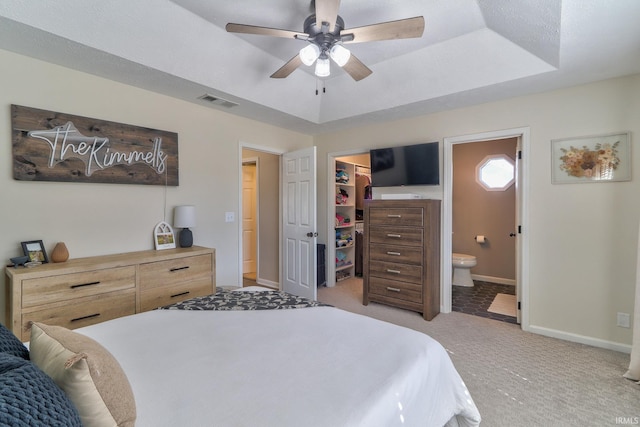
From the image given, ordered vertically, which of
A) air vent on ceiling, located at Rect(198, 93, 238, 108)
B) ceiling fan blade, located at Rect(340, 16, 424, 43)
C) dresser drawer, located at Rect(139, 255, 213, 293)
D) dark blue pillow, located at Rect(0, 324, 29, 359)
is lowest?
dresser drawer, located at Rect(139, 255, 213, 293)

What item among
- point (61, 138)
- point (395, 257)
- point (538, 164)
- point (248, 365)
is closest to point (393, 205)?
point (395, 257)

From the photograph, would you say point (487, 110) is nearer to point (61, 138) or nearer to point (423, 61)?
point (423, 61)

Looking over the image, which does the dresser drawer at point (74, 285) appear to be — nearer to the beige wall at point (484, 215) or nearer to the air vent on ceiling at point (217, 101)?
the air vent on ceiling at point (217, 101)

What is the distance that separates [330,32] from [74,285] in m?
2.55

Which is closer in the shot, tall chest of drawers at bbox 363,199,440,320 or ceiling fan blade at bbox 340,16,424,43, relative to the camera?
ceiling fan blade at bbox 340,16,424,43

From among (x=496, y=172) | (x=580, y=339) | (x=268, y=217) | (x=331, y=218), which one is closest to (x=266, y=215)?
(x=268, y=217)

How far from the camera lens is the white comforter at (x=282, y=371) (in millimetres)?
936

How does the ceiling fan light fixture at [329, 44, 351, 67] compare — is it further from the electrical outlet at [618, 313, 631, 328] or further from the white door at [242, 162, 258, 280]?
the white door at [242, 162, 258, 280]

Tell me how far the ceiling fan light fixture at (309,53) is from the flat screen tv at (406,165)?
6.61 ft

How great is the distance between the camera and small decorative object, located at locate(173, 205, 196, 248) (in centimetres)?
298

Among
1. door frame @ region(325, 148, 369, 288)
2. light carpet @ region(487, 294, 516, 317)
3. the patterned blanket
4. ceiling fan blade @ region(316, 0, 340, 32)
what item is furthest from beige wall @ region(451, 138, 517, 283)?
the patterned blanket

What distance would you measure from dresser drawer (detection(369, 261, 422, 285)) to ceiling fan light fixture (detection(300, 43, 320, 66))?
2.45 metres

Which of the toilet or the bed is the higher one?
the bed

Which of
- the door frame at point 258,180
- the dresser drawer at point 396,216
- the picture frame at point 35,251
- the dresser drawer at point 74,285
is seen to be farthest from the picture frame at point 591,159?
the picture frame at point 35,251
